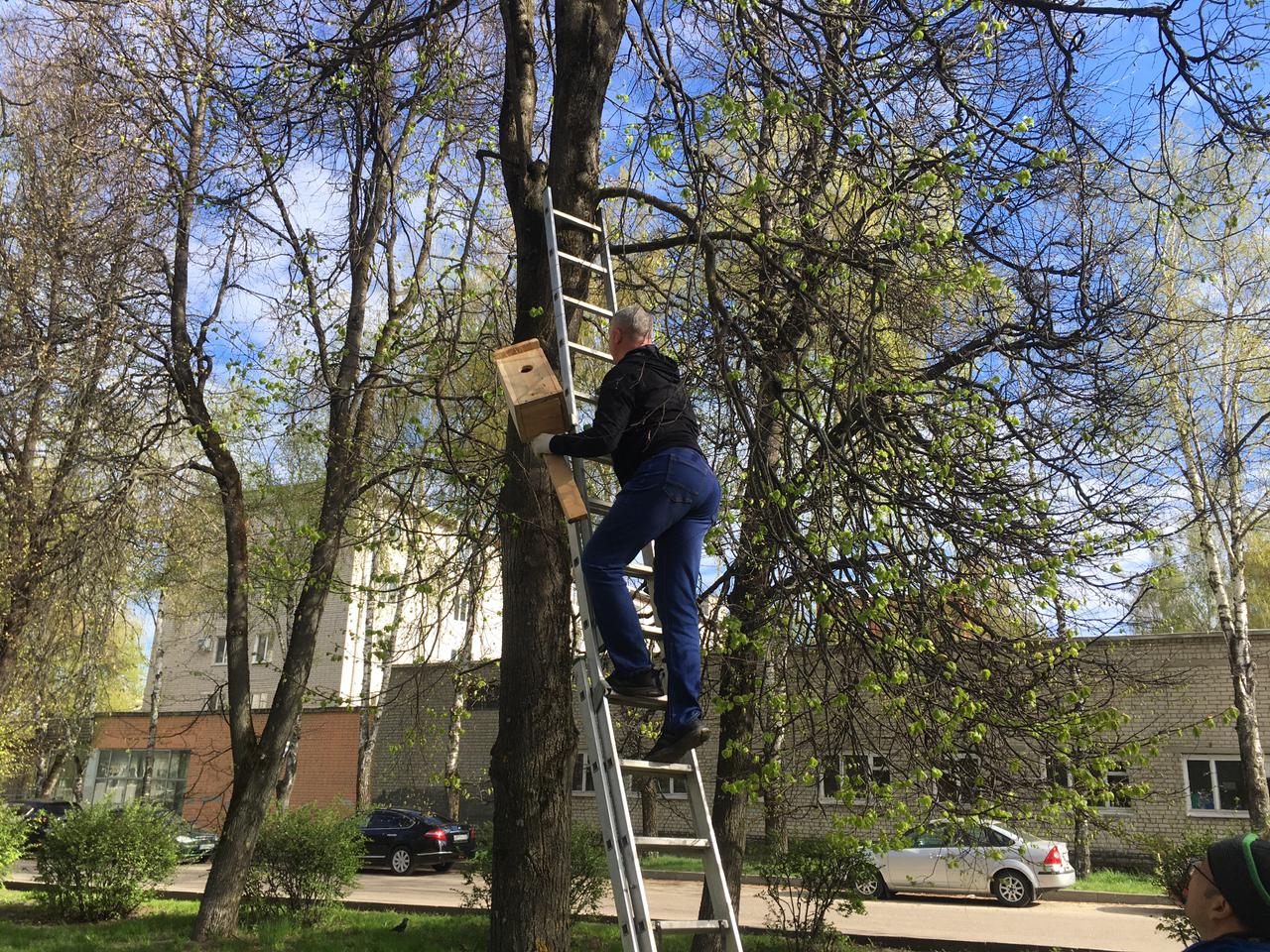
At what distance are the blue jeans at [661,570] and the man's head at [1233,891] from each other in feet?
6.41

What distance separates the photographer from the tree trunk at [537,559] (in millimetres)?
4777

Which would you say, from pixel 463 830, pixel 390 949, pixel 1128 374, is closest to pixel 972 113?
pixel 1128 374

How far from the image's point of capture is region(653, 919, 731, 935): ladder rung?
3488mm

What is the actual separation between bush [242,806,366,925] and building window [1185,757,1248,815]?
53.3ft

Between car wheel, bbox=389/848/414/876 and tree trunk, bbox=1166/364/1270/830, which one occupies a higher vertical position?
tree trunk, bbox=1166/364/1270/830

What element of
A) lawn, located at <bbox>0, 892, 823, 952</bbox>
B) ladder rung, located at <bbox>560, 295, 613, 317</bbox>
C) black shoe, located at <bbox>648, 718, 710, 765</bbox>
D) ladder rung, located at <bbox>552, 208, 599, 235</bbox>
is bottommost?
lawn, located at <bbox>0, 892, 823, 952</bbox>

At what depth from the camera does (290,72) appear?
7305 millimetres

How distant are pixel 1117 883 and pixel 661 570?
1853 cm

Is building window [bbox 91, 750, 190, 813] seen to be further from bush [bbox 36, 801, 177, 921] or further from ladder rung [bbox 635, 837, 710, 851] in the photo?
ladder rung [bbox 635, 837, 710, 851]

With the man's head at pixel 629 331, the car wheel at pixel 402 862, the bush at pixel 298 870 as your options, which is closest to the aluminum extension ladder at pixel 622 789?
the man's head at pixel 629 331

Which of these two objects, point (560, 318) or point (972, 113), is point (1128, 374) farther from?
point (560, 318)

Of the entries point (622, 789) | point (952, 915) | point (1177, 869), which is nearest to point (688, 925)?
point (622, 789)

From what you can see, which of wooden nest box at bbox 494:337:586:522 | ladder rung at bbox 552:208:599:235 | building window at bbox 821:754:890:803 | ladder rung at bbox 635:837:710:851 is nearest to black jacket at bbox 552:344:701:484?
wooden nest box at bbox 494:337:586:522

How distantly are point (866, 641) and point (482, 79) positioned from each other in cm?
604
